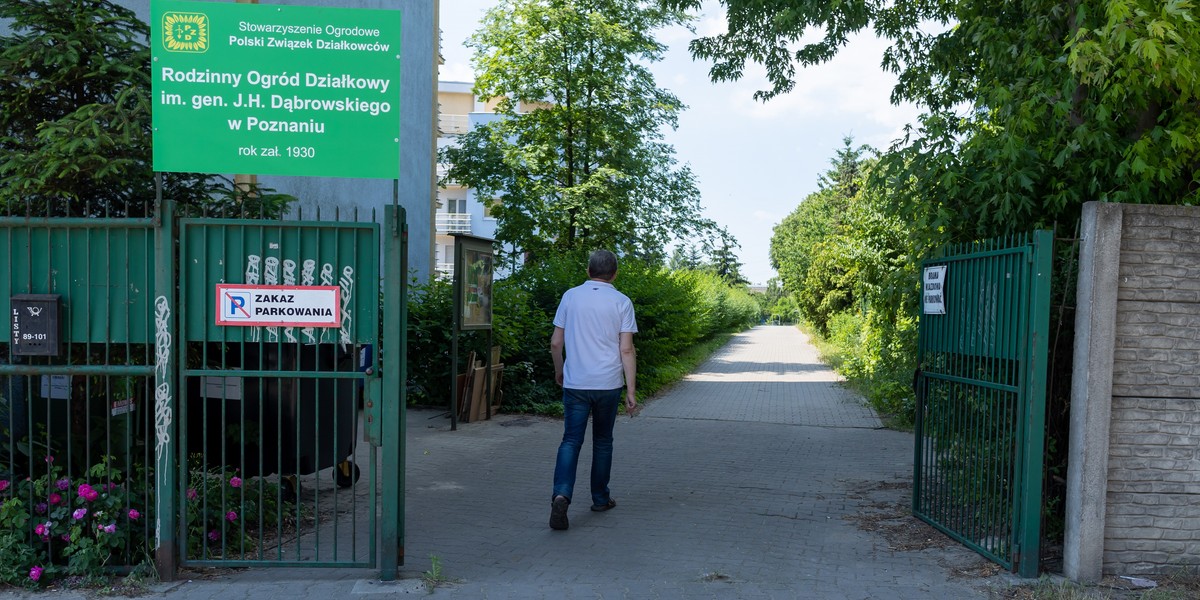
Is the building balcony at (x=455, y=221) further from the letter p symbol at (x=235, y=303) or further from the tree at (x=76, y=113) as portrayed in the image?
the letter p symbol at (x=235, y=303)

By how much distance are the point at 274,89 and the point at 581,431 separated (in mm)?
2968

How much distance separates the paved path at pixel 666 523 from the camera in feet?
16.8

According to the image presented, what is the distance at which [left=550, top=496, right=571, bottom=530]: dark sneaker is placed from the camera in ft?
20.9

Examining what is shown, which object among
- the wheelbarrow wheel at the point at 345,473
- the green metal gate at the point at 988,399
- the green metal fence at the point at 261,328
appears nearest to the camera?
the green metal fence at the point at 261,328

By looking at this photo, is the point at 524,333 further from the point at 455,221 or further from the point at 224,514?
the point at 455,221

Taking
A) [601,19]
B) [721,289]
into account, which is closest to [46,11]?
[601,19]

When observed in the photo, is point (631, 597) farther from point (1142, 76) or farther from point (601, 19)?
point (601, 19)

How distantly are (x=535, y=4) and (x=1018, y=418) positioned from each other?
18123 mm

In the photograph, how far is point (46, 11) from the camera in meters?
5.75

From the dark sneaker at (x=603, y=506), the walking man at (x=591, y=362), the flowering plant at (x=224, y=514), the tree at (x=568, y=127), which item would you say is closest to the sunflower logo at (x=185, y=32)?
the flowering plant at (x=224, y=514)

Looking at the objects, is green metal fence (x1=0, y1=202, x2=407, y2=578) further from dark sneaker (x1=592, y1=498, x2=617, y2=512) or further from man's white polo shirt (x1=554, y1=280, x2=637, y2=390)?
dark sneaker (x1=592, y1=498, x2=617, y2=512)

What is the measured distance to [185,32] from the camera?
500 centimetres

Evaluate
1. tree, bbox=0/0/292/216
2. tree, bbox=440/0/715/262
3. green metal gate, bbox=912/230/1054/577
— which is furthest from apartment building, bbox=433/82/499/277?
green metal gate, bbox=912/230/1054/577

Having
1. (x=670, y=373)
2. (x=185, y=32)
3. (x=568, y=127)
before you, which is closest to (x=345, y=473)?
(x=185, y=32)
